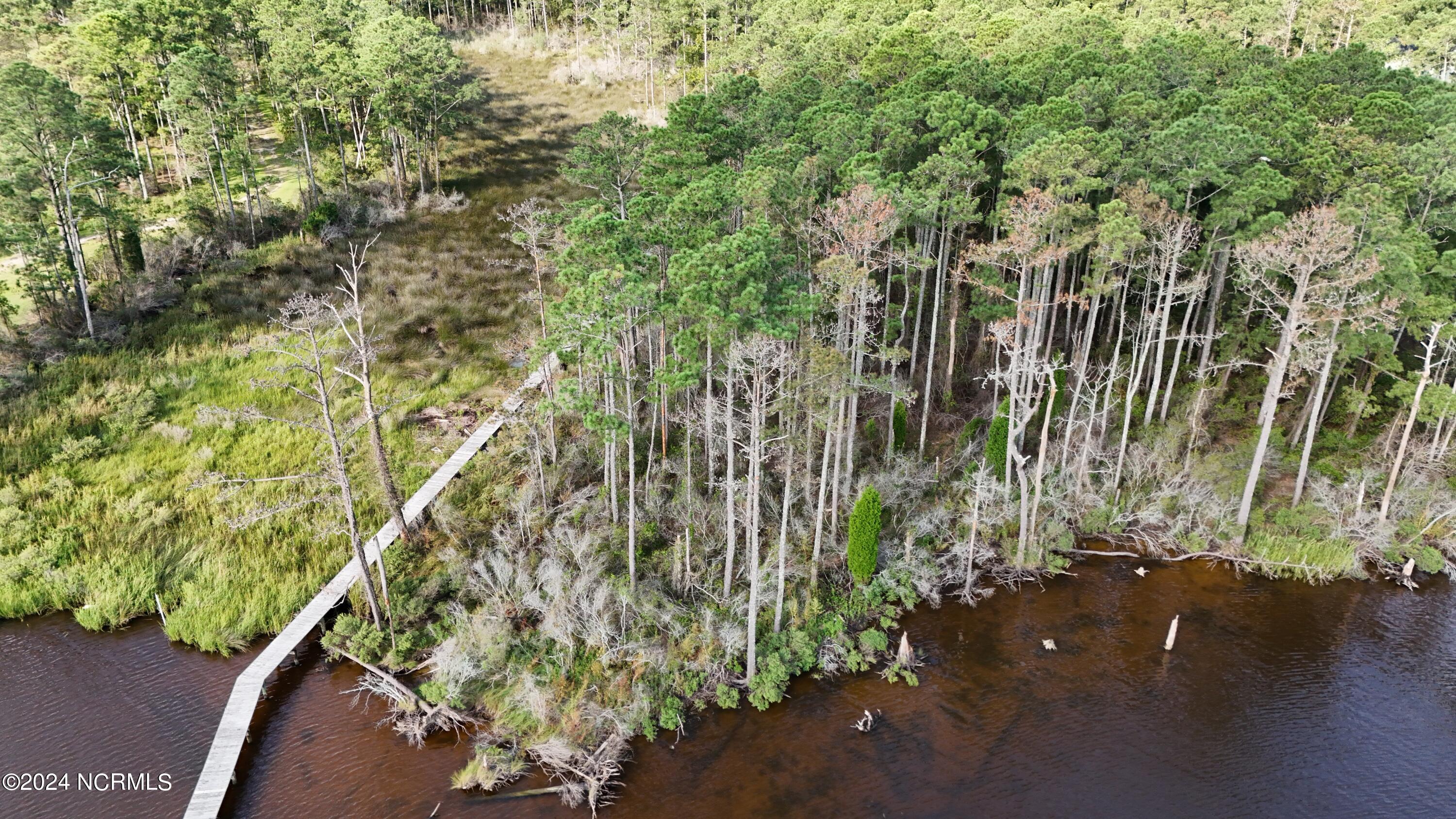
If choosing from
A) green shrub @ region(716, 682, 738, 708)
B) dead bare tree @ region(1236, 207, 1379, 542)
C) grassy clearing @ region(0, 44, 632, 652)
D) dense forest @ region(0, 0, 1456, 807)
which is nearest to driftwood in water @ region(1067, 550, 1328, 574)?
dense forest @ region(0, 0, 1456, 807)

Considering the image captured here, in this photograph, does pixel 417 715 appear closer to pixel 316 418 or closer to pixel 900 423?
pixel 316 418

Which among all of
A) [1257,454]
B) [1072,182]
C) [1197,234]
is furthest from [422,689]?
[1197,234]

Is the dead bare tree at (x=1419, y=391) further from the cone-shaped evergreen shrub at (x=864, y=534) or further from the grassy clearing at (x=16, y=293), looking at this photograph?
the grassy clearing at (x=16, y=293)

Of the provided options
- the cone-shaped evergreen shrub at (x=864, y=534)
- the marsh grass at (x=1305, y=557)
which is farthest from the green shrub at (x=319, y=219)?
the marsh grass at (x=1305, y=557)

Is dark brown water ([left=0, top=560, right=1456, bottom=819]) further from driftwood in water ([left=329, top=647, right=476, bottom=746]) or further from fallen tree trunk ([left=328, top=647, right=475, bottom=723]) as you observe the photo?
fallen tree trunk ([left=328, top=647, right=475, bottom=723])

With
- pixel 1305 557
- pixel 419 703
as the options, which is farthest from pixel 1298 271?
pixel 419 703
